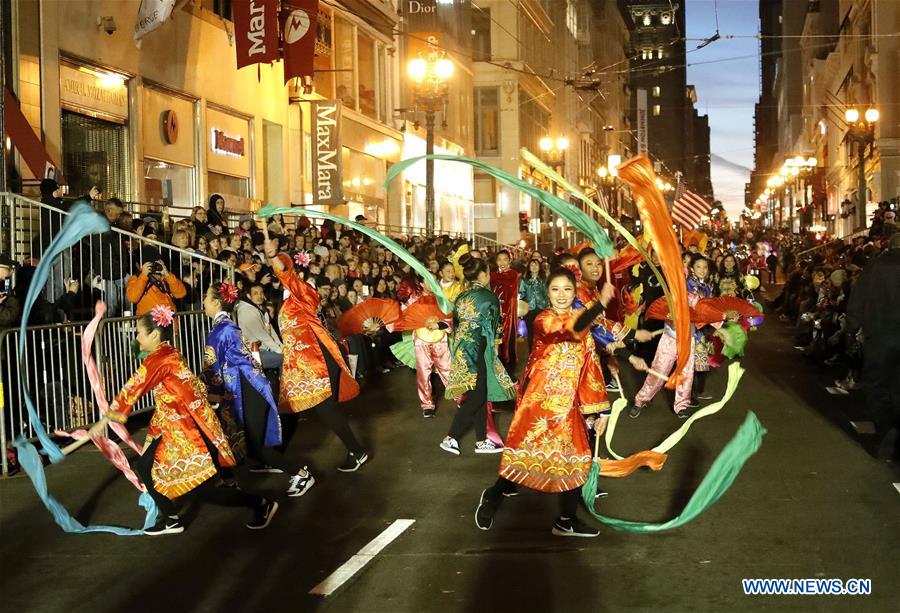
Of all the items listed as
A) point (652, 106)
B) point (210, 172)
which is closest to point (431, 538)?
point (210, 172)

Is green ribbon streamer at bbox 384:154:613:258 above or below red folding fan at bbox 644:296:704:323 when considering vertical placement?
above

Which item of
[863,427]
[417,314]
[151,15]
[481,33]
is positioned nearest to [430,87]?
[151,15]

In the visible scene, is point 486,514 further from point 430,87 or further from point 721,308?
point 430,87

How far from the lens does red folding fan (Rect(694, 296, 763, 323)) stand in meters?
11.5

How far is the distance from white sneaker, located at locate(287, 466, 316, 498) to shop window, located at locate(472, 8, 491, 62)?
4399cm

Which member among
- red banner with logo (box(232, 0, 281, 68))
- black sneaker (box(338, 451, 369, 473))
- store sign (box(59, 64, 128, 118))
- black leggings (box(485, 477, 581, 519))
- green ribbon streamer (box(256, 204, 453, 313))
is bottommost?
black sneaker (box(338, 451, 369, 473))

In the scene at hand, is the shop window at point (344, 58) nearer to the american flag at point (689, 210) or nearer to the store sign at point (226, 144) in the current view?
the store sign at point (226, 144)

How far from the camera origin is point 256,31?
73.7 ft

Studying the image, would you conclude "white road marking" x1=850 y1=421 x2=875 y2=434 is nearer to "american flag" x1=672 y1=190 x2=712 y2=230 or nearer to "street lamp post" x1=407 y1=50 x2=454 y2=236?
"american flag" x1=672 y1=190 x2=712 y2=230

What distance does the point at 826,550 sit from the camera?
6.69m

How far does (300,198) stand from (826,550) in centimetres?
2149

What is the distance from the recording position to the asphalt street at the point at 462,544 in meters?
6.04

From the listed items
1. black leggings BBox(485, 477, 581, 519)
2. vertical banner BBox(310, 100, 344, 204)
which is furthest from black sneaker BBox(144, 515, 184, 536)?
vertical banner BBox(310, 100, 344, 204)

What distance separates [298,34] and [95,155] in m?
6.91
